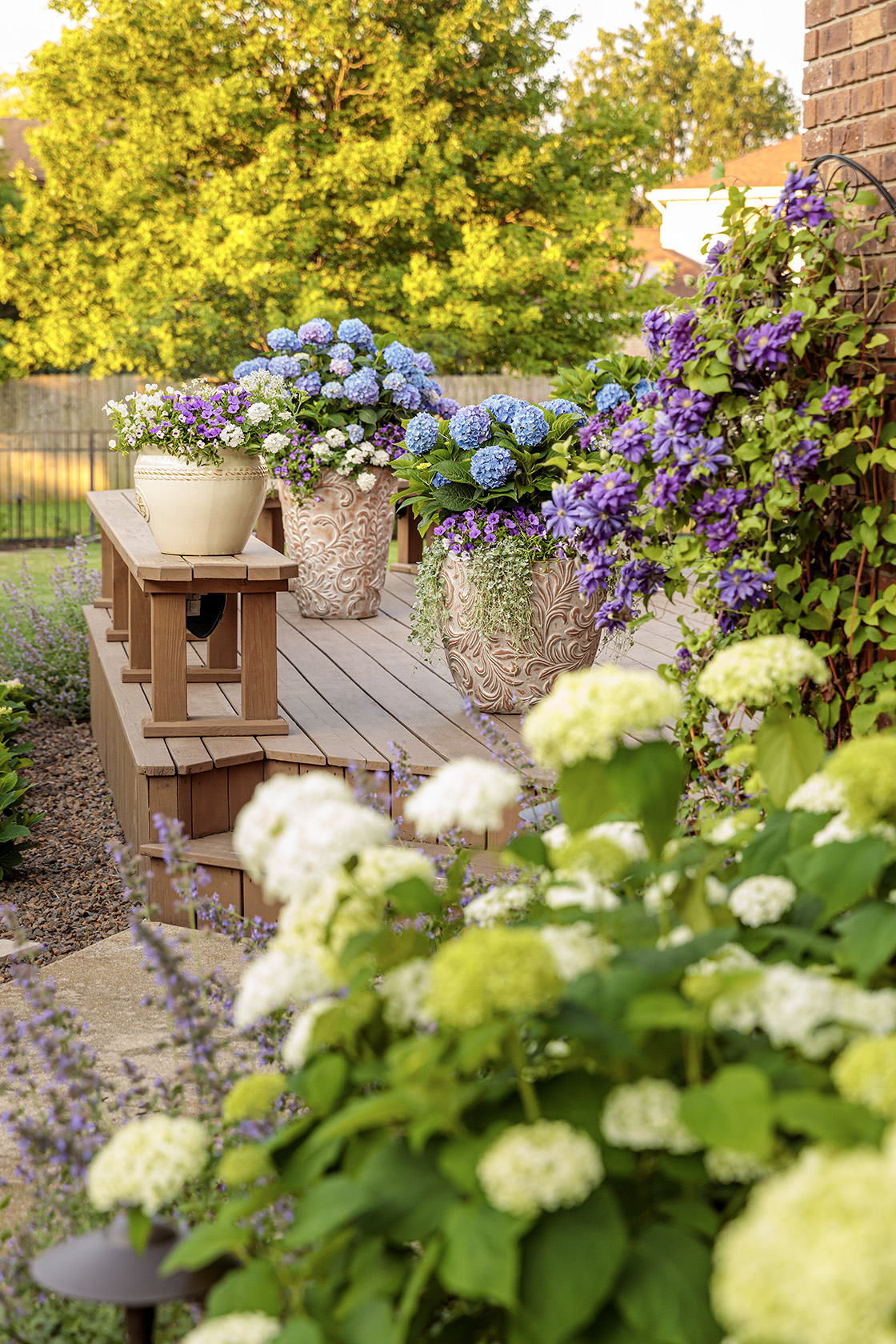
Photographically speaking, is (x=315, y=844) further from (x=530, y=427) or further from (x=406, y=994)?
(x=530, y=427)

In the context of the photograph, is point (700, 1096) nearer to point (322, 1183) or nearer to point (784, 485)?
point (322, 1183)

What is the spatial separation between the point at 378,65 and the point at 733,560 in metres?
11.4

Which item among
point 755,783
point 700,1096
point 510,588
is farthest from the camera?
point 510,588

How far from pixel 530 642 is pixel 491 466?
561 mm

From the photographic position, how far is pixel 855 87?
109 inches

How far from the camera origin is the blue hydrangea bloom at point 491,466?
3637 mm

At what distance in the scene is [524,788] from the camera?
126 inches

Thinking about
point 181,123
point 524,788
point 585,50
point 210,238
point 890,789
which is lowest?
point 524,788

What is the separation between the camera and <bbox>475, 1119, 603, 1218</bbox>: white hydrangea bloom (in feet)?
2.98

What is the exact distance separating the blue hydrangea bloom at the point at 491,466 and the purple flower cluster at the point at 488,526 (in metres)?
0.11

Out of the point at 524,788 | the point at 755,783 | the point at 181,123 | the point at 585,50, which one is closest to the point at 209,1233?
the point at 755,783

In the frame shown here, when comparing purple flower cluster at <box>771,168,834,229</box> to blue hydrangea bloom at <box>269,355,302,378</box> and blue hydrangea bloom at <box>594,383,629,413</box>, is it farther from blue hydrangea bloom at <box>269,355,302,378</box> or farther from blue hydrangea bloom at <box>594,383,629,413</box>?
blue hydrangea bloom at <box>269,355,302,378</box>

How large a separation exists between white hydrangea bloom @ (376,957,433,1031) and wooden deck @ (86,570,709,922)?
156cm

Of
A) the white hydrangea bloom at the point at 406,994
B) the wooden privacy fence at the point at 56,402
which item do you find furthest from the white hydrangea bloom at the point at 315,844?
the wooden privacy fence at the point at 56,402
